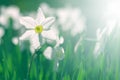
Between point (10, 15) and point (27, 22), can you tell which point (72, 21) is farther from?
point (27, 22)

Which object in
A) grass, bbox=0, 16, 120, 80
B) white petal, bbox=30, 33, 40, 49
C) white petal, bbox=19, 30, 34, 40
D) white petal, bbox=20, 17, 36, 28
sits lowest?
grass, bbox=0, 16, 120, 80

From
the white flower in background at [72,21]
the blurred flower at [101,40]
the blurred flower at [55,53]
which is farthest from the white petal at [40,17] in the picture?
the white flower in background at [72,21]

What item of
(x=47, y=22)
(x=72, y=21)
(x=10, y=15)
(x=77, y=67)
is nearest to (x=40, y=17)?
(x=47, y=22)

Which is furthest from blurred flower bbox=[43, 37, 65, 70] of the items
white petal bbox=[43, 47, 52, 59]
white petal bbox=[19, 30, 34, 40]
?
white petal bbox=[19, 30, 34, 40]

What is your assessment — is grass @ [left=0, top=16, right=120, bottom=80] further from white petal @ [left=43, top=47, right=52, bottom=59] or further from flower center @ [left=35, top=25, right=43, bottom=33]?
flower center @ [left=35, top=25, right=43, bottom=33]

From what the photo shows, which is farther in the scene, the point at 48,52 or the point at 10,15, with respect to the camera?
the point at 10,15

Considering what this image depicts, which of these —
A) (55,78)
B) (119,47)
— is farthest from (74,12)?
(55,78)

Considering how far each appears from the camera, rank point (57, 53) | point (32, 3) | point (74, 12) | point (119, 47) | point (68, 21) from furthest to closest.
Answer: point (32, 3)
point (74, 12)
point (68, 21)
point (119, 47)
point (57, 53)

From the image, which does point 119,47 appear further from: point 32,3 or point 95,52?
point 32,3
